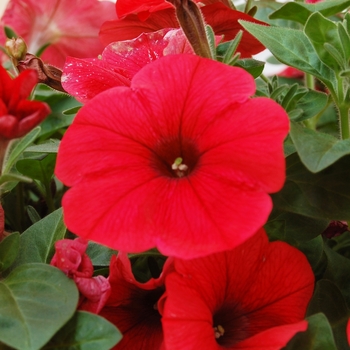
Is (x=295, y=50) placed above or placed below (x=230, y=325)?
above

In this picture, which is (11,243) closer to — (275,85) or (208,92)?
(208,92)

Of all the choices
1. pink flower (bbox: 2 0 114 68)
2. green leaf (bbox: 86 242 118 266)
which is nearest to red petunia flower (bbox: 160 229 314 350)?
green leaf (bbox: 86 242 118 266)

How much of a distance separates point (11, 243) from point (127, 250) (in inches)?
5.6

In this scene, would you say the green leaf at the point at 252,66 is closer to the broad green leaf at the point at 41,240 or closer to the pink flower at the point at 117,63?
the pink flower at the point at 117,63

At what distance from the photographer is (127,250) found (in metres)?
0.34

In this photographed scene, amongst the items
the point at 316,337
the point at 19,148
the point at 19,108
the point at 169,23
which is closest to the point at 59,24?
the point at 169,23

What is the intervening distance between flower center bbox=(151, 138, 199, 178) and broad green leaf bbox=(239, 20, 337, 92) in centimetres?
15

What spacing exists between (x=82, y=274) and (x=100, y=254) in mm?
71

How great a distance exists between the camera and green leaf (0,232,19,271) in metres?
0.44

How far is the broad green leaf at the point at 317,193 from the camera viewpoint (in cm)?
42

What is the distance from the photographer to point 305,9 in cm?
59

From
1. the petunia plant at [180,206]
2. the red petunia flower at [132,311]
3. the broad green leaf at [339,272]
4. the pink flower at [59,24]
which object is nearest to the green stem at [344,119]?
the petunia plant at [180,206]

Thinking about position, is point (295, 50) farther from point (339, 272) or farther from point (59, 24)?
point (59, 24)

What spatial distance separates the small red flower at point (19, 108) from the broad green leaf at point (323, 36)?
0.27 metres
